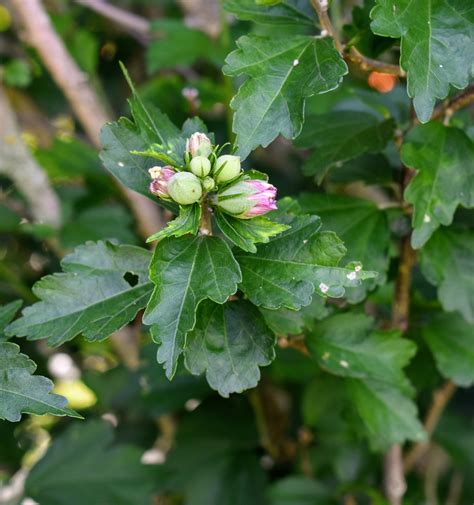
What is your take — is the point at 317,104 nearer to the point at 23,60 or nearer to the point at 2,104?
the point at 2,104

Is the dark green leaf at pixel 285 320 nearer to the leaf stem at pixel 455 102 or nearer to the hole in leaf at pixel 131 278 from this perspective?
the hole in leaf at pixel 131 278

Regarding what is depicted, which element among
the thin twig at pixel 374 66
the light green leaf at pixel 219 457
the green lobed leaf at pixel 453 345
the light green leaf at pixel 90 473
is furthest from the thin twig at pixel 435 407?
the thin twig at pixel 374 66

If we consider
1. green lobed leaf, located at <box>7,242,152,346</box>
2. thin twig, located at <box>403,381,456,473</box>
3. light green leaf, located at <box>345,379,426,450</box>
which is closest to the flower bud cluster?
green lobed leaf, located at <box>7,242,152,346</box>

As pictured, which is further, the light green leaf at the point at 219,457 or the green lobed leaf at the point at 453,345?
the light green leaf at the point at 219,457

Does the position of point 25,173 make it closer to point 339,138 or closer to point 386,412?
point 339,138

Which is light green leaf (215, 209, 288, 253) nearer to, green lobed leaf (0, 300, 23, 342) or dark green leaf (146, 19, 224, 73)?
green lobed leaf (0, 300, 23, 342)

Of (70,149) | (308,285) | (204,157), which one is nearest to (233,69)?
(204,157)

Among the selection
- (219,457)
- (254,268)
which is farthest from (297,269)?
(219,457)
